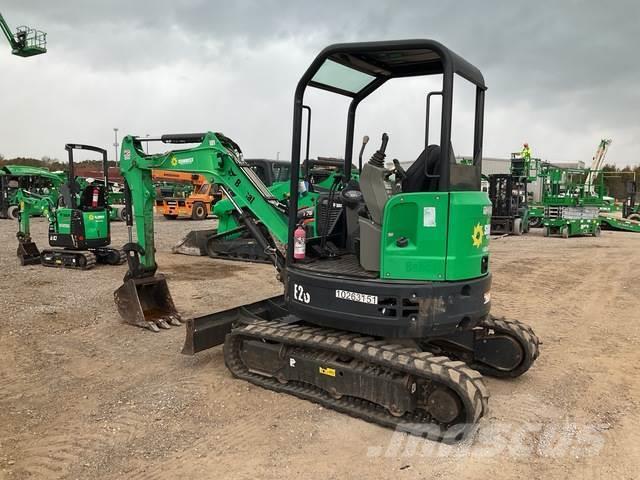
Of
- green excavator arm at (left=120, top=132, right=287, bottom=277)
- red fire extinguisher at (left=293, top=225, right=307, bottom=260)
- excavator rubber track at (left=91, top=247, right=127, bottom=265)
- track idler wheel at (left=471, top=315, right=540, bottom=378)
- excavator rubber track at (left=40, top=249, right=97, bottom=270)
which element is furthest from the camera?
excavator rubber track at (left=91, top=247, right=127, bottom=265)

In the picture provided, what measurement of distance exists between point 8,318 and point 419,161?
5895 millimetres

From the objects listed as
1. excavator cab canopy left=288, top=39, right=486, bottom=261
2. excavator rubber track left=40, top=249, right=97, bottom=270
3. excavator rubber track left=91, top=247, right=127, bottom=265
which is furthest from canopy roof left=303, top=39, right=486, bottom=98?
excavator rubber track left=91, top=247, right=127, bottom=265

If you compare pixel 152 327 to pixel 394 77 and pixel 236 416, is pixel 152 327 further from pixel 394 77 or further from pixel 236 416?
pixel 394 77

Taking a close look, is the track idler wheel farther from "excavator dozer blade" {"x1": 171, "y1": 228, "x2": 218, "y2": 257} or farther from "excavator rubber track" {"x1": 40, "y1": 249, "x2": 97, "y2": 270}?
"excavator dozer blade" {"x1": 171, "y1": 228, "x2": 218, "y2": 257}

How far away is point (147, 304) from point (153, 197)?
54.7 inches

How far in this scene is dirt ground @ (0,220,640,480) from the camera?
3.64 metres

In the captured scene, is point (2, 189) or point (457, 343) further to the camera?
point (2, 189)

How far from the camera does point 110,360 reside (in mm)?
5688

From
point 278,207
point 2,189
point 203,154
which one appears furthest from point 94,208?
point 2,189

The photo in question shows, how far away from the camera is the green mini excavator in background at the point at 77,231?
11.4 metres

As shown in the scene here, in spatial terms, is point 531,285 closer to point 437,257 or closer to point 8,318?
point 437,257

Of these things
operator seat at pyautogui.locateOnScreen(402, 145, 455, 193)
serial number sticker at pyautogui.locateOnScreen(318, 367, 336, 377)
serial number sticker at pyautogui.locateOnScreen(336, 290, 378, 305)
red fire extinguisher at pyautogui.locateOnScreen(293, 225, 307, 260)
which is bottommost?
serial number sticker at pyautogui.locateOnScreen(318, 367, 336, 377)

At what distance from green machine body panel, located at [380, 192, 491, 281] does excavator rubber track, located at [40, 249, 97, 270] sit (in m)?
8.75

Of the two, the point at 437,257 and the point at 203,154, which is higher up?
the point at 203,154
